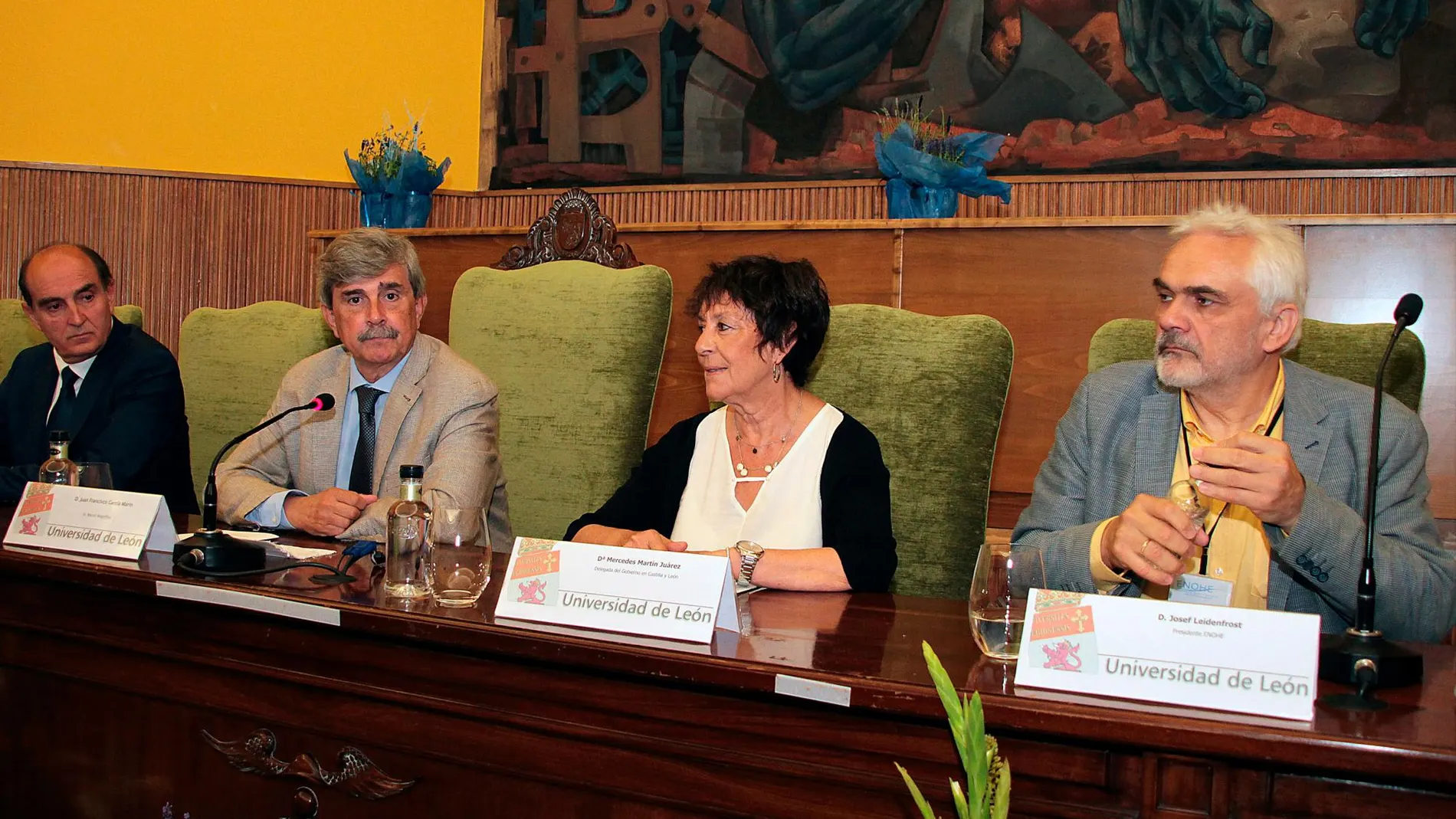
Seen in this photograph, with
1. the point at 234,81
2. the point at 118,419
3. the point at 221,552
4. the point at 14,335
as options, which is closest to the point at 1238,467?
the point at 221,552

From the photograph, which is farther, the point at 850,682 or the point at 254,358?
the point at 254,358

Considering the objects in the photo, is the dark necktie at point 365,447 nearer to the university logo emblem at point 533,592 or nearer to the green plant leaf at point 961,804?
the university logo emblem at point 533,592

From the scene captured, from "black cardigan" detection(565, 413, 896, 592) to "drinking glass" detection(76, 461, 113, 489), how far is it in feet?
2.61

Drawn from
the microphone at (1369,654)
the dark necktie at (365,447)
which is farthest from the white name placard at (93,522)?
the microphone at (1369,654)

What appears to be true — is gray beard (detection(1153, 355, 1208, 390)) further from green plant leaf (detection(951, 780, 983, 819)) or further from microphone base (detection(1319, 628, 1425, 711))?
green plant leaf (detection(951, 780, 983, 819))

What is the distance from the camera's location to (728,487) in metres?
2.14

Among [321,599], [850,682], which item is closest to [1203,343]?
[850,682]

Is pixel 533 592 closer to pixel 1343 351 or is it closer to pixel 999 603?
pixel 999 603

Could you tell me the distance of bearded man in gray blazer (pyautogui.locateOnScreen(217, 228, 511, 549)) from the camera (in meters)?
2.34

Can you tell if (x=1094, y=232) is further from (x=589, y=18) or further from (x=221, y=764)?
(x=589, y=18)

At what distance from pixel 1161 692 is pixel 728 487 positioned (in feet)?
3.55

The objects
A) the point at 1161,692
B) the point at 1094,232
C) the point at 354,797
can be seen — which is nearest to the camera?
the point at 1161,692

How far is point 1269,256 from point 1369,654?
0.74m

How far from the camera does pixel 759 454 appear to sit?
2.15m
